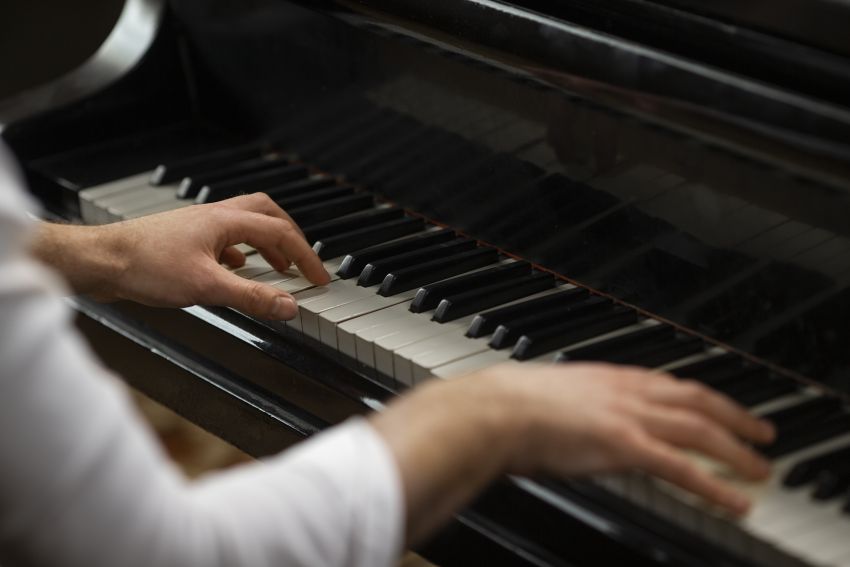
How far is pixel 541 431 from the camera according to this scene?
1214mm

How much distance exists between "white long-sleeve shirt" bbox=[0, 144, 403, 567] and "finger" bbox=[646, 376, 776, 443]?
374 mm

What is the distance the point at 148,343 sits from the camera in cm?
224

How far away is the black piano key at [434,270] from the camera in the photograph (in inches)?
76.2

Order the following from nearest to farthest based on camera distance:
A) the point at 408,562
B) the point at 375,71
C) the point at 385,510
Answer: the point at 385,510, the point at 375,71, the point at 408,562

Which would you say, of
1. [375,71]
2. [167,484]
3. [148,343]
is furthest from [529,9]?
[167,484]

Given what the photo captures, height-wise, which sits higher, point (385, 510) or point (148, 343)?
point (385, 510)

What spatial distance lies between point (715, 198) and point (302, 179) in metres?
0.89

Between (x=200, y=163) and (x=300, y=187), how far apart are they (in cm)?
25

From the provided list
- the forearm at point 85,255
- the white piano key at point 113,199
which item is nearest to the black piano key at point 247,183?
the white piano key at point 113,199

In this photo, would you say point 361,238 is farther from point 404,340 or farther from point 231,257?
point 404,340

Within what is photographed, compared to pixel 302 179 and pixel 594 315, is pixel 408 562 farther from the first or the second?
pixel 594 315

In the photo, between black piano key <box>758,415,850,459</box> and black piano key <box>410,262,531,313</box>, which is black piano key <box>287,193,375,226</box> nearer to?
black piano key <box>410,262,531,313</box>

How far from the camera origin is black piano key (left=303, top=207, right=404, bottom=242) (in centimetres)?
212

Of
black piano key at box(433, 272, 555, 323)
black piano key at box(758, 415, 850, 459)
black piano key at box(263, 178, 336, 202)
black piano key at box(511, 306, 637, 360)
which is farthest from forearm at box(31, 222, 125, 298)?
black piano key at box(758, 415, 850, 459)
